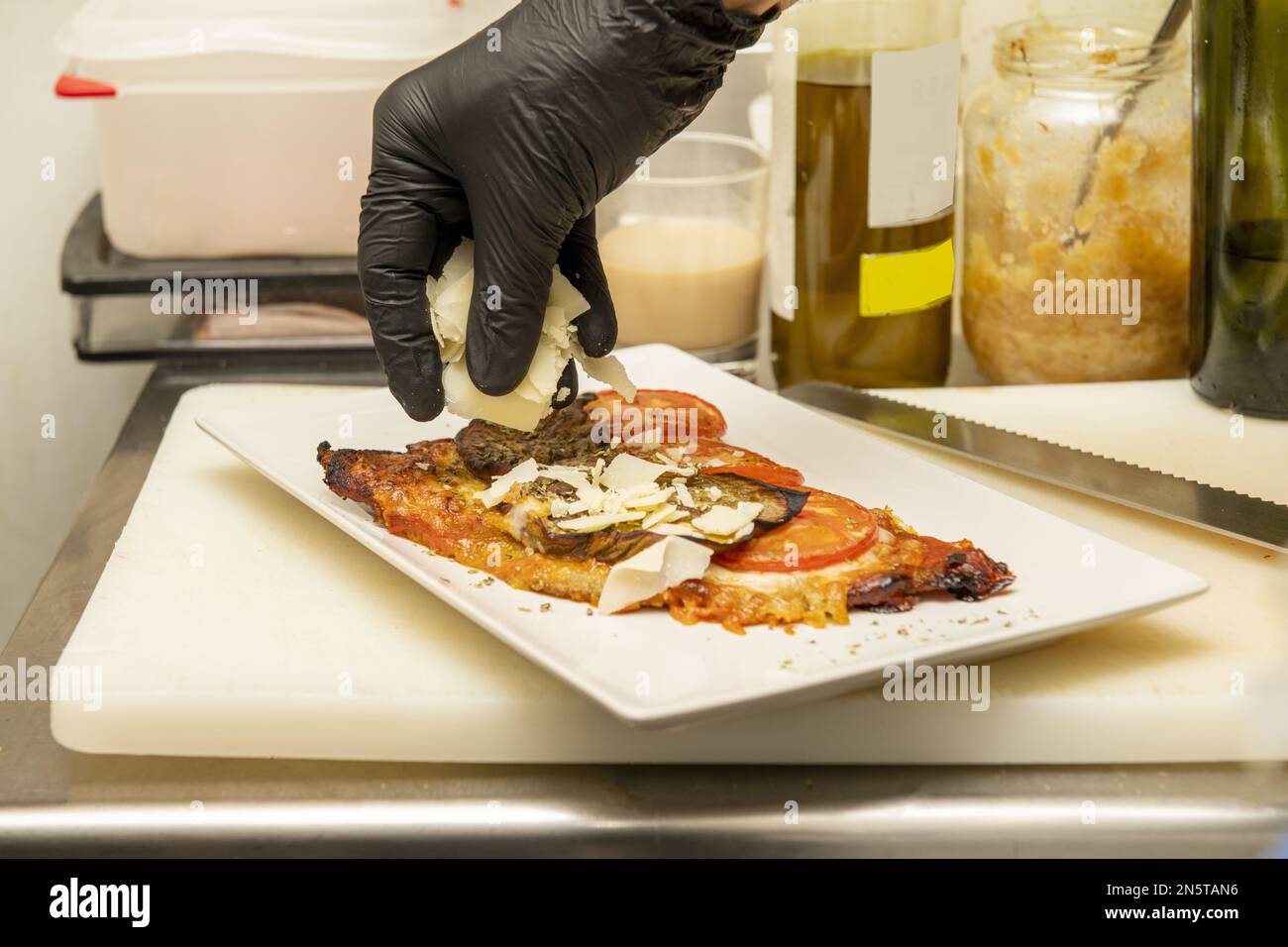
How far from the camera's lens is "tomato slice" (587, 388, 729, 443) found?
146 centimetres

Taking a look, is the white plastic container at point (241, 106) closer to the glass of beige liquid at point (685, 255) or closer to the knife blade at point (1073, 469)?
the glass of beige liquid at point (685, 255)

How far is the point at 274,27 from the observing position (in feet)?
5.79

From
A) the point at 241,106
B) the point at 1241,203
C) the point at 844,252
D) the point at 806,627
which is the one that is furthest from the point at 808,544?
the point at 241,106

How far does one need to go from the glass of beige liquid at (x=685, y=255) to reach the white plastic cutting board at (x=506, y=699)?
72 cm

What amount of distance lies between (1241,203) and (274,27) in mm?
1188

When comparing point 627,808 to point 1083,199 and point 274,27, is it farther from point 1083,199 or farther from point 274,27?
point 274,27

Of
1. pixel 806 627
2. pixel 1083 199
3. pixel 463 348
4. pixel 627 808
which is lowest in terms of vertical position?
pixel 627 808

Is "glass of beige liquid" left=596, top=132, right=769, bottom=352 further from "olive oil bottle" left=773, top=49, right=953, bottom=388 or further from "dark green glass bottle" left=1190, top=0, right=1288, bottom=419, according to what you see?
"dark green glass bottle" left=1190, top=0, right=1288, bottom=419

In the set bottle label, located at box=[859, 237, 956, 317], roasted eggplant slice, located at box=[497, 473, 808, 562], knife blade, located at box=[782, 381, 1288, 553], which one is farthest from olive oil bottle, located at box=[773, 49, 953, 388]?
roasted eggplant slice, located at box=[497, 473, 808, 562]

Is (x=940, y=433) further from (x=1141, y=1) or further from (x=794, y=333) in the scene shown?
(x=1141, y=1)

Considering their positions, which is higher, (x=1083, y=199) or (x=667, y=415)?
Answer: (x=1083, y=199)

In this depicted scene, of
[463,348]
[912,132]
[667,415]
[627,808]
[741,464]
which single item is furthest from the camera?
[912,132]

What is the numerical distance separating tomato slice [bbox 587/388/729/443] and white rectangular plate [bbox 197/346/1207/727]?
0.18ft

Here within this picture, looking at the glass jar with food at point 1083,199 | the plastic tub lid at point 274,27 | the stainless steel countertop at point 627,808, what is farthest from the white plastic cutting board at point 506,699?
the plastic tub lid at point 274,27
